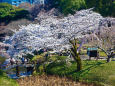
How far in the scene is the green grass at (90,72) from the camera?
264 inches

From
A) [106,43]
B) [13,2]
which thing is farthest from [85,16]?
[13,2]

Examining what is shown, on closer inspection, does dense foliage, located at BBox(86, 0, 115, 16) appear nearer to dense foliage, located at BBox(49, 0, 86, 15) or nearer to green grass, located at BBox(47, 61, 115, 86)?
dense foliage, located at BBox(49, 0, 86, 15)

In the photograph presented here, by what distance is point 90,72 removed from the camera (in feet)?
23.8

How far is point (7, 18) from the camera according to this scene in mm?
22078

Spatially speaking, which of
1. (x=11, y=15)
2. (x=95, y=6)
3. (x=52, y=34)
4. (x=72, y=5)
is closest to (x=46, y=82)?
(x=52, y=34)

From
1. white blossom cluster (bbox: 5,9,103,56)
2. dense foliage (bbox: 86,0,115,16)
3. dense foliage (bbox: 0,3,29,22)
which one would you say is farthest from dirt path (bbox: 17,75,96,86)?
dense foliage (bbox: 0,3,29,22)

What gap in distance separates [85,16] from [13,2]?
109 ft

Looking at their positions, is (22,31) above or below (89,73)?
above

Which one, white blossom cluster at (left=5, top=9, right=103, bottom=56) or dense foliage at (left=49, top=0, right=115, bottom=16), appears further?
dense foliage at (left=49, top=0, right=115, bottom=16)

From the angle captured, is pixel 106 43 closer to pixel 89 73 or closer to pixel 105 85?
pixel 89 73

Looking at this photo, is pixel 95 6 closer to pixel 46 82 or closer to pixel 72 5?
pixel 72 5

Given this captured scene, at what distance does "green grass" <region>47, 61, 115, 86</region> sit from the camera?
671 centimetres

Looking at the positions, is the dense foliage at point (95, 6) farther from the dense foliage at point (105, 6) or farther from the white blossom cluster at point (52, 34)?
the white blossom cluster at point (52, 34)

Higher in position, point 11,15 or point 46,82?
point 11,15
